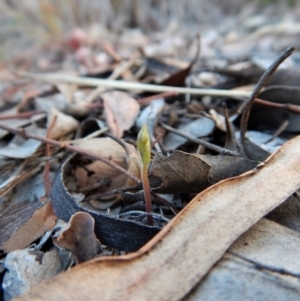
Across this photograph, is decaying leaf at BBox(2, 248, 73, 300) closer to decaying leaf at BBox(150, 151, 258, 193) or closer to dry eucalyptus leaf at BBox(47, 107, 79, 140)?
decaying leaf at BBox(150, 151, 258, 193)

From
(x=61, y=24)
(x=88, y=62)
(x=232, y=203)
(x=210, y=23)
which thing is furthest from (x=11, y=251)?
(x=210, y=23)

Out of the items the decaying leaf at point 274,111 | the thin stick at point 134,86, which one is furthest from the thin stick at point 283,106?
the thin stick at point 134,86

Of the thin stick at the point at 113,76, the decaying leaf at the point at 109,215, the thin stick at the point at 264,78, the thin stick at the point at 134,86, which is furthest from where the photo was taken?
the thin stick at the point at 113,76

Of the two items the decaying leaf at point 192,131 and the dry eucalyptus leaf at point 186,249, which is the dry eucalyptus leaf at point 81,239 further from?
the decaying leaf at point 192,131

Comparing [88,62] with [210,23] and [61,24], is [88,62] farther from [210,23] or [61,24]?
[210,23]

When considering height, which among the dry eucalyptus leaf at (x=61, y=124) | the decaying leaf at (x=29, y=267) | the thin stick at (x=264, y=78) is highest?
the thin stick at (x=264, y=78)

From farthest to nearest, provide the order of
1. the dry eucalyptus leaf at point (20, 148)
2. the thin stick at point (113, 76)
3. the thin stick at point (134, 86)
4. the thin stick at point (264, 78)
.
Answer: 1. the thin stick at point (113, 76)
2. the thin stick at point (134, 86)
3. the dry eucalyptus leaf at point (20, 148)
4. the thin stick at point (264, 78)

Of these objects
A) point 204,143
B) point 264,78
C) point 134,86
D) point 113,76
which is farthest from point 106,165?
point 113,76

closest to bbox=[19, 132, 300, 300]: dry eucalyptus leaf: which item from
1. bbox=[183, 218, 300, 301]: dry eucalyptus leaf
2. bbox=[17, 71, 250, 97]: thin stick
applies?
bbox=[183, 218, 300, 301]: dry eucalyptus leaf
